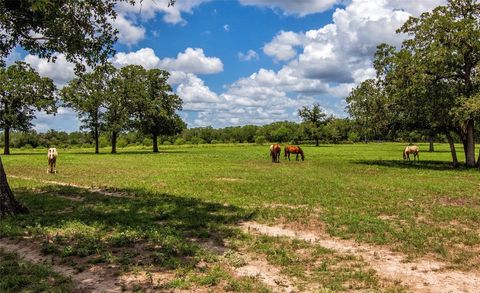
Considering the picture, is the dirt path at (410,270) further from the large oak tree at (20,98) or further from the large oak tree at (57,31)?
the large oak tree at (20,98)

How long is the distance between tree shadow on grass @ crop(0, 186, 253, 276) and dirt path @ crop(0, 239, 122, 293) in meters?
0.37

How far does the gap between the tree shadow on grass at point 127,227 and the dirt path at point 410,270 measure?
10.6 ft

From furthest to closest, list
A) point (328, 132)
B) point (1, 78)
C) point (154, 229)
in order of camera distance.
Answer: point (328, 132) → point (1, 78) → point (154, 229)

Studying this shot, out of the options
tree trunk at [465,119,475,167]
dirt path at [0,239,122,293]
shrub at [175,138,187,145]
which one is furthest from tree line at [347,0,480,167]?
shrub at [175,138,187,145]

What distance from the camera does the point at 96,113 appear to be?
239ft

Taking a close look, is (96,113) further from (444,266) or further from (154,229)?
(444,266)

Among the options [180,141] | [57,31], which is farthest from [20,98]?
[180,141]

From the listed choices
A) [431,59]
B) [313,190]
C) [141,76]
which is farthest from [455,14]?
[141,76]

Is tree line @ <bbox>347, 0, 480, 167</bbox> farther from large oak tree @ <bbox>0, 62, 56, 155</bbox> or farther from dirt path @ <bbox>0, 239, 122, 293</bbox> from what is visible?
large oak tree @ <bbox>0, 62, 56, 155</bbox>

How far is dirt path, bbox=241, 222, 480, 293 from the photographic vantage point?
848 centimetres

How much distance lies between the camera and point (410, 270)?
9492 millimetres

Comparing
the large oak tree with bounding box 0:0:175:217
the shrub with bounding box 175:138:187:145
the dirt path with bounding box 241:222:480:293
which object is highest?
the large oak tree with bounding box 0:0:175:217

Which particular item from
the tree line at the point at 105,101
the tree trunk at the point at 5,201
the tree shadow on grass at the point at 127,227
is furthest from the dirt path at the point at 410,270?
the tree line at the point at 105,101

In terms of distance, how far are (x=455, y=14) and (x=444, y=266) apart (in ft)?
109
